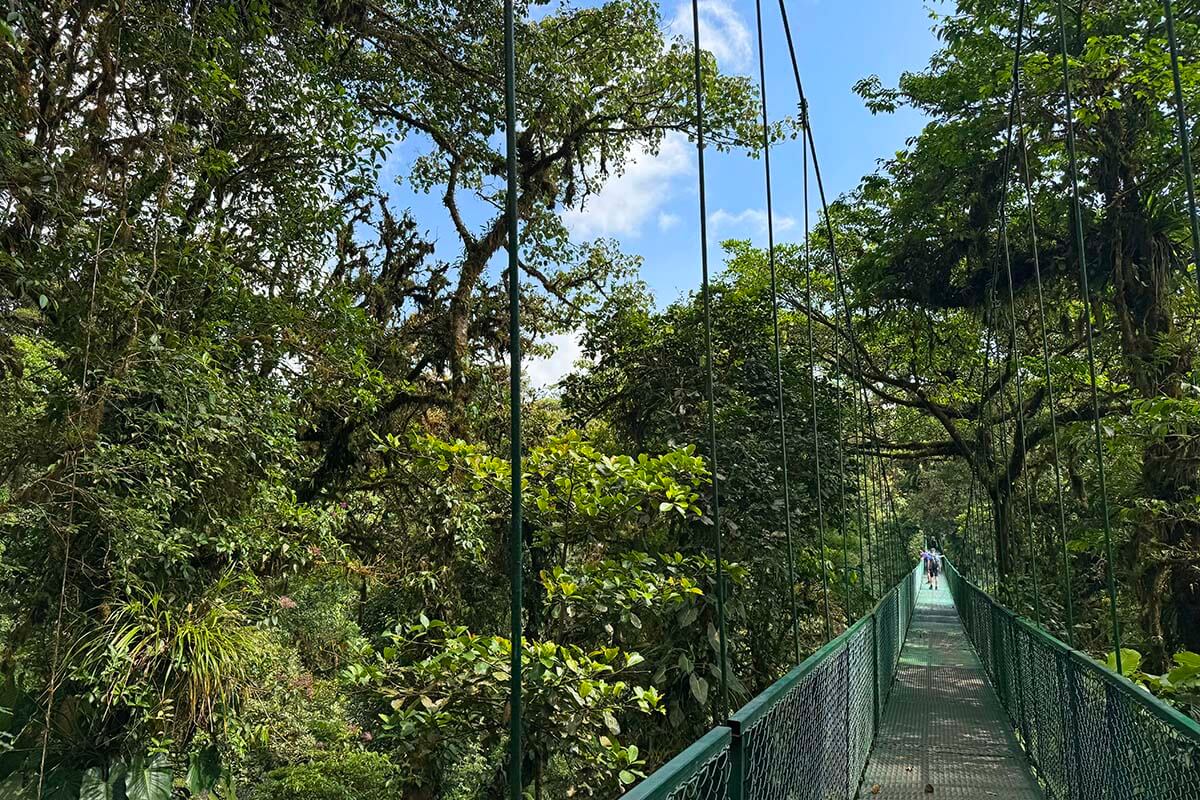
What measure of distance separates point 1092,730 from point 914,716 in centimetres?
267

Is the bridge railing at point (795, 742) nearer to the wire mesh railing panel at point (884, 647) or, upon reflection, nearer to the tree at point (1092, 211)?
the wire mesh railing panel at point (884, 647)

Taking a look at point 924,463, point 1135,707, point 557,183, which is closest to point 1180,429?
point 1135,707

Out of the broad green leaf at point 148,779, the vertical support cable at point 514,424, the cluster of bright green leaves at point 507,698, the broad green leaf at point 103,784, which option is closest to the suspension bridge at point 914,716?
the vertical support cable at point 514,424

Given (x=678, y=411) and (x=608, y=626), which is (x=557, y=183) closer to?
(x=678, y=411)

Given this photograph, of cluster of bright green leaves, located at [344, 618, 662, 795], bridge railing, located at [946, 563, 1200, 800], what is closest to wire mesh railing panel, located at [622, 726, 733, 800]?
bridge railing, located at [946, 563, 1200, 800]

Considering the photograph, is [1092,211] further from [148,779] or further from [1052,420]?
[148,779]

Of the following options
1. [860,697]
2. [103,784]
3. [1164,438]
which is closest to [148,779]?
[103,784]

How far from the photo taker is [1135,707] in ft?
5.72

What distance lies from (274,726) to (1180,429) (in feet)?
16.5

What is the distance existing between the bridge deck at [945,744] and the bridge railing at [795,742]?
0.15m

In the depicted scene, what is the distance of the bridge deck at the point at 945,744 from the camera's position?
10.6 ft

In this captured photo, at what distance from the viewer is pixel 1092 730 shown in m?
2.23

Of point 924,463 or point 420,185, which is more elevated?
point 420,185

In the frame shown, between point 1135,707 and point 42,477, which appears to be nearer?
point 1135,707
